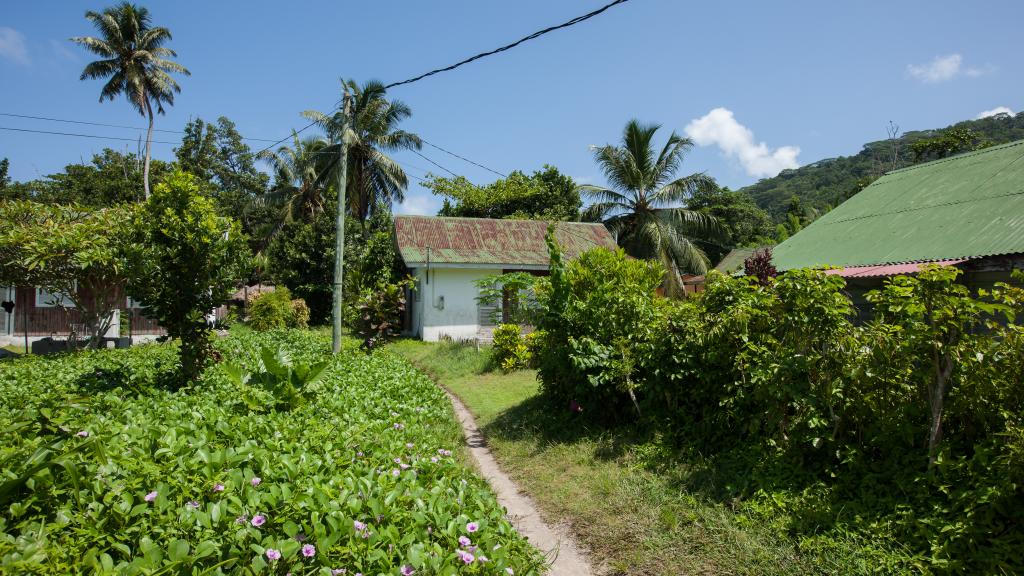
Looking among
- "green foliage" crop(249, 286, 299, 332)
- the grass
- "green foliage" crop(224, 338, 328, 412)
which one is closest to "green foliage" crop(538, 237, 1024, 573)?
the grass

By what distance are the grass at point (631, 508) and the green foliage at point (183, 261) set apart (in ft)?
14.8

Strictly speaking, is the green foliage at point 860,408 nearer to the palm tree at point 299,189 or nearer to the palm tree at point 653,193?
the palm tree at point 653,193

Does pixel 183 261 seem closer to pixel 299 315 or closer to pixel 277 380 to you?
pixel 277 380

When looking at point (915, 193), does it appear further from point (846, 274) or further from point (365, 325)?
point (365, 325)

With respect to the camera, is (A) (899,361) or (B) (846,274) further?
(B) (846,274)

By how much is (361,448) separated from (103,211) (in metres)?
15.3

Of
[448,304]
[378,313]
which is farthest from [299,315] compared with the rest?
[378,313]

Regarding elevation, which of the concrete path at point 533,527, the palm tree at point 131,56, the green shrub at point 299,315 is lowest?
the concrete path at point 533,527

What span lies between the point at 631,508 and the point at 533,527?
89 cm

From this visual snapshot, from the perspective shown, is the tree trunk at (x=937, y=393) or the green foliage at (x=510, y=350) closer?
the tree trunk at (x=937, y=393)

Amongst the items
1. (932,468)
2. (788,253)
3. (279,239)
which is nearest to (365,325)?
(788,253)

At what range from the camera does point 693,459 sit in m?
5.77

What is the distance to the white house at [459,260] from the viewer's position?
20.2m

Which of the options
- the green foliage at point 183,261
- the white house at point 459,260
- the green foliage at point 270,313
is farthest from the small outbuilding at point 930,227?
the green foliage at point 270,313
